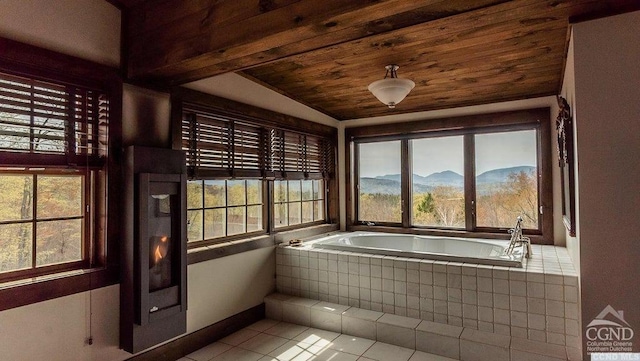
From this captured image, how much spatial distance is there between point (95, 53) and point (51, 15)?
286 millimetres

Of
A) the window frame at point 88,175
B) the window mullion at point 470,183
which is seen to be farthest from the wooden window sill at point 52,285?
the window mullion at point 470,183

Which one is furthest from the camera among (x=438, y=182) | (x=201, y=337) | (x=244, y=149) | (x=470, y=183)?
(x=438, y=182)

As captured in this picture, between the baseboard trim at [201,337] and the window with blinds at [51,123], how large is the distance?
140cm

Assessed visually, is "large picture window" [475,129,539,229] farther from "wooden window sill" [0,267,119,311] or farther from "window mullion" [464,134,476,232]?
"wooden window sill" [0,267,119,311]

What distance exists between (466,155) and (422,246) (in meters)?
1.14

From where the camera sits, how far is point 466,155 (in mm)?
4074

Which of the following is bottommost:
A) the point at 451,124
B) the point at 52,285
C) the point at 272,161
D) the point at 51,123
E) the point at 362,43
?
the point at 52,285

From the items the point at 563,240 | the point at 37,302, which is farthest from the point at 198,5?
the point at 563,240

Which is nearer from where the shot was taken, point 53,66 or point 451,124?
point 53,66

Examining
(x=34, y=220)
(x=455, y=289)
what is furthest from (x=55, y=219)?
(x=455, y=289)

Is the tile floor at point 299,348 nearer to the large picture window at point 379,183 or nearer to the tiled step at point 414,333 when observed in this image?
the tiled step at point 414,333

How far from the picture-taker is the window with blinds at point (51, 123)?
1951 millimetres

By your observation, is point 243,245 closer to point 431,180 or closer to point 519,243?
point 431,180

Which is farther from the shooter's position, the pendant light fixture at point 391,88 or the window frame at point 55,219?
the pendant light fixture at point 391,88
